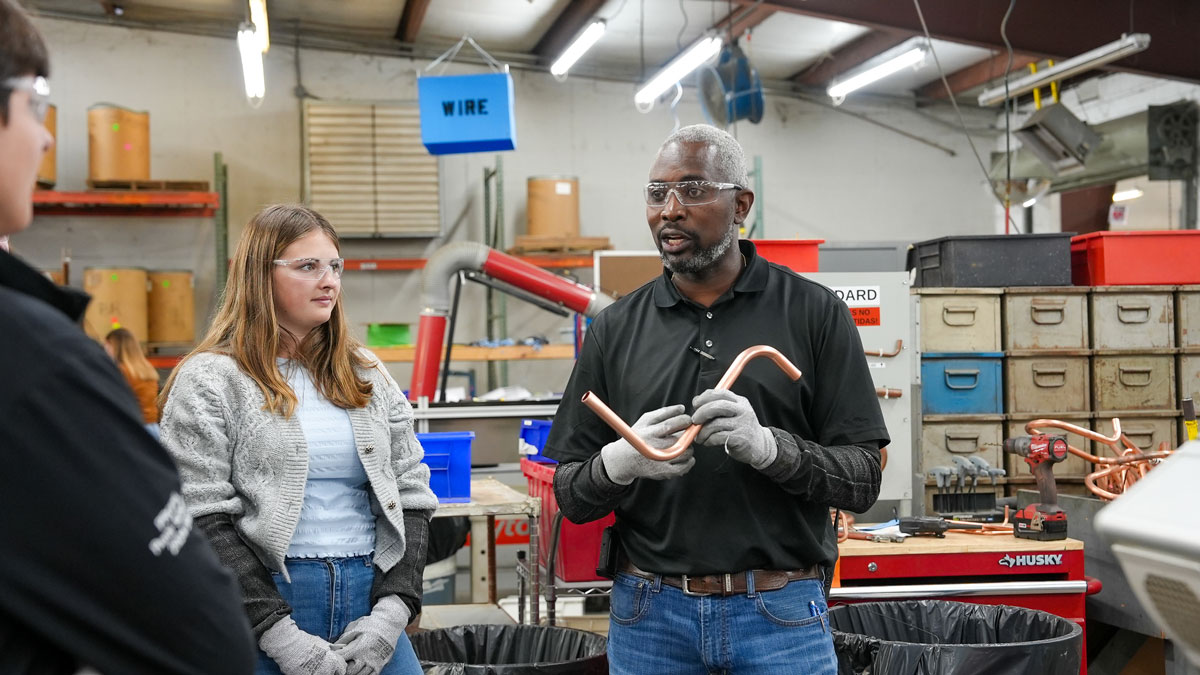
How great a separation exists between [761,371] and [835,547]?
34 cm

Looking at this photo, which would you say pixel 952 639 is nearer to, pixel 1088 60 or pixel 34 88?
pixel 34 88

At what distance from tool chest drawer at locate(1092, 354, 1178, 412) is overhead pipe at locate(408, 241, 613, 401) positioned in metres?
2.23

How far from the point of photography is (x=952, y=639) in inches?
111

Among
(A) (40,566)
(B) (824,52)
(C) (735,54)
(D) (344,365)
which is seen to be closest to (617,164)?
(B) (824,52)

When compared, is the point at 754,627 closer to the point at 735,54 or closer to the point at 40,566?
the point at 40,566

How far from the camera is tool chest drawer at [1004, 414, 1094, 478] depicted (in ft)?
13.4

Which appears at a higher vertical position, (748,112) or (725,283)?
(748,112)

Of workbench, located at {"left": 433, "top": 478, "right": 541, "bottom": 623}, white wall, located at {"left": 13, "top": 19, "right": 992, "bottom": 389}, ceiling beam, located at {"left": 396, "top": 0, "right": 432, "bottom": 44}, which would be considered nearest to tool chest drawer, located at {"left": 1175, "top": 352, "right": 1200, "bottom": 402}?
workbench, located at {"left": 433, "top": 478, "right": 541, "bottom": 623}

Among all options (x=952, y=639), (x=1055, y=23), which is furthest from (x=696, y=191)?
(x=1055, y=23)

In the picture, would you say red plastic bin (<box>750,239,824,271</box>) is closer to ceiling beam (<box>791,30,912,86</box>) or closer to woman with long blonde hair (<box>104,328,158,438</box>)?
woman with long blonde hair (<box>104,328,158,438</box>)

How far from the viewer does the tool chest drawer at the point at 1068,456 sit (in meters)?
4.09

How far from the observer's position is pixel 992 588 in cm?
290

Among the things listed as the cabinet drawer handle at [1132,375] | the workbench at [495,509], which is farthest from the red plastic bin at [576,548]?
the cabinet drawer handle at [1132,375]

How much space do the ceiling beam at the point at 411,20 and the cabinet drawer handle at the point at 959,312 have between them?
179 inches
